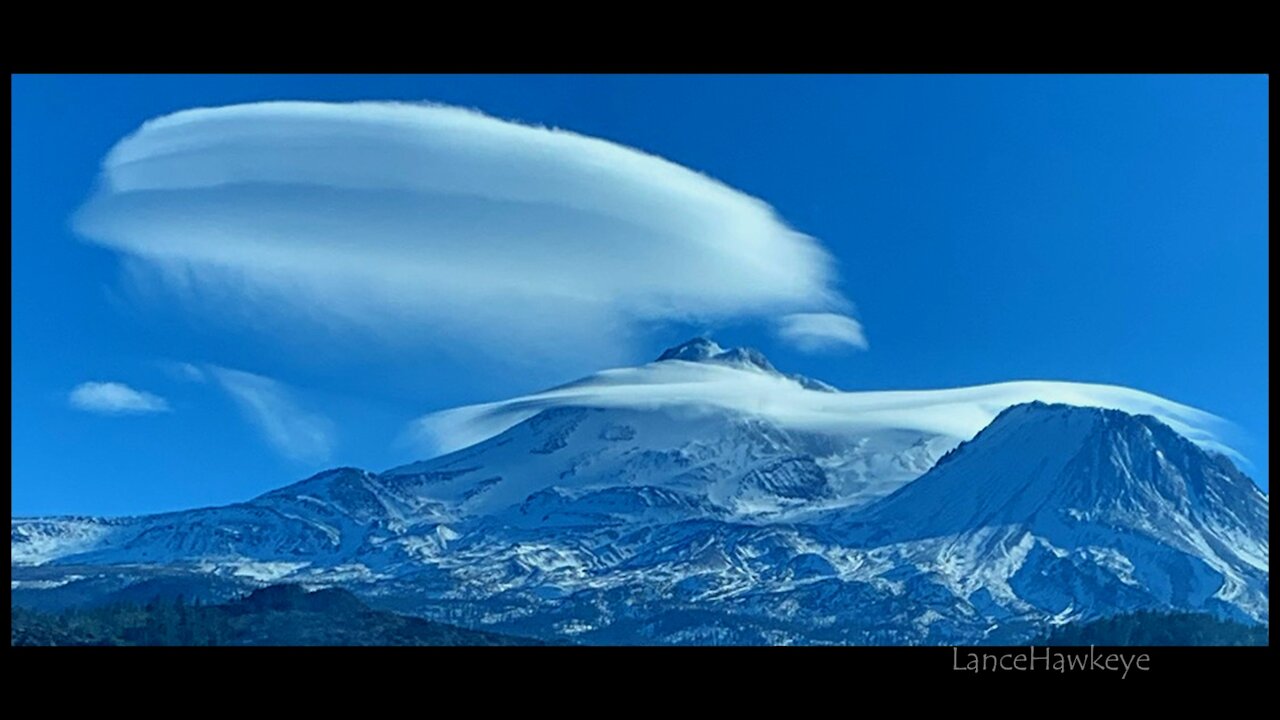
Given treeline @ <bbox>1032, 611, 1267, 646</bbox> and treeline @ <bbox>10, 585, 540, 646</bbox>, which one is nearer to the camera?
treeline @ <bbox>10, 585, 540, 646</bbox>

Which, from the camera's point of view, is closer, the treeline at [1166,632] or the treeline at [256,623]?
the treeline at [256,623]

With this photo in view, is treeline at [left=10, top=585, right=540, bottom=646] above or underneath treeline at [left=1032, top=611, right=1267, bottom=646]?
underneath

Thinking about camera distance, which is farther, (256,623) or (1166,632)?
(256,623)

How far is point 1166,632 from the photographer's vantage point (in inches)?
6122

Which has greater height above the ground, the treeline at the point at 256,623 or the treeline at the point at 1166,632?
the treeline at the point at 1166,632

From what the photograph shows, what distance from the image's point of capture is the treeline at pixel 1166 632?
152125mm

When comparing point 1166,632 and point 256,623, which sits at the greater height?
point 1166,632

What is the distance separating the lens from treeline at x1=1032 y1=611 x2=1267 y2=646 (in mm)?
152125
